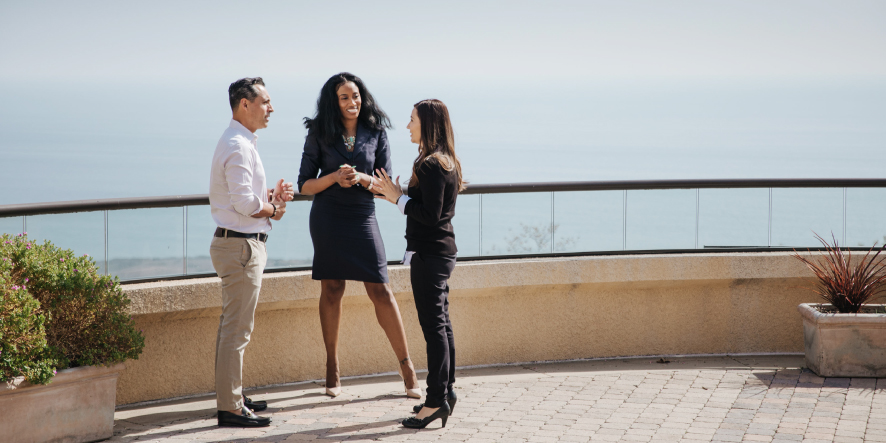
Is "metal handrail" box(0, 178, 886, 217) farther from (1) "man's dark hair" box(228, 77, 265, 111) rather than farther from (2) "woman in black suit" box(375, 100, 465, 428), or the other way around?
(2) "woman in black suit" box(375, 100, 465, 428)

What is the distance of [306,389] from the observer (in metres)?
5.91

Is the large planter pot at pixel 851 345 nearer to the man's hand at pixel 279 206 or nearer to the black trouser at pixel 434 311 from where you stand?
the black trouser at pixel 434 311

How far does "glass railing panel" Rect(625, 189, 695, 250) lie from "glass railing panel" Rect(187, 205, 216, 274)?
3352 millimetres

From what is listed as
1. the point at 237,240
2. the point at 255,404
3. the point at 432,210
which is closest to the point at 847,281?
the point at 432,210

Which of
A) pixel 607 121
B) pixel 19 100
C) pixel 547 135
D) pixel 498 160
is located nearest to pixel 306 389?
pixel 498 160

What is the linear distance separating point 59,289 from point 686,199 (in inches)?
190

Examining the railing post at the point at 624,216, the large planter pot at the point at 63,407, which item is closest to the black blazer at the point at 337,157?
the large planter pot at the point at 63,407

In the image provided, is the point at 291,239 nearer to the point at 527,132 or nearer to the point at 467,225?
the point at 467,225

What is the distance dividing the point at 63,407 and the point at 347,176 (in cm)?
203

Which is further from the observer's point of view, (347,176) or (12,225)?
(347,176)

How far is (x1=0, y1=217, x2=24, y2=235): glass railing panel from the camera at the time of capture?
485cm

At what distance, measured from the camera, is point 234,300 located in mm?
4812

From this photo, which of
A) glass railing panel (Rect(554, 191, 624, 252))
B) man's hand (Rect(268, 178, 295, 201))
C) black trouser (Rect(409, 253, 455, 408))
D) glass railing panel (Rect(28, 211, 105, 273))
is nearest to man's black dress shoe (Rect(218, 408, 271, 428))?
black trouser (Rect(409, 253, 455, 408))

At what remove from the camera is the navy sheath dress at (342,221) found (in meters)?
5.39
